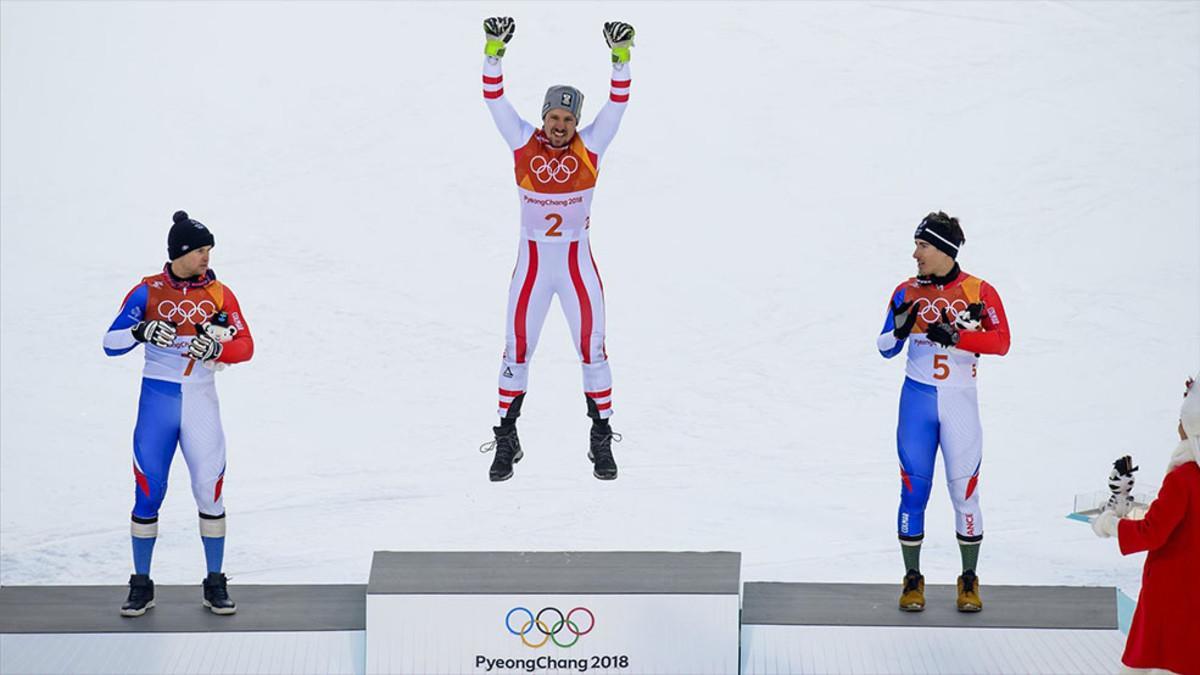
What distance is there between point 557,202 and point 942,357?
2028 millimetres

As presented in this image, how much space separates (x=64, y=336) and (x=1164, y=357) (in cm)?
790

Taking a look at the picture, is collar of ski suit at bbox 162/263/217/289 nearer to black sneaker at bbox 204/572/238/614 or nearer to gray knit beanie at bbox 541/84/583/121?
black sneaker at bbox 204/572/238/614

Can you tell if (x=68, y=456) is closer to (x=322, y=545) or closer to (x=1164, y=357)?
(x=322, y=545)

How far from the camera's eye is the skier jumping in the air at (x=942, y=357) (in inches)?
438

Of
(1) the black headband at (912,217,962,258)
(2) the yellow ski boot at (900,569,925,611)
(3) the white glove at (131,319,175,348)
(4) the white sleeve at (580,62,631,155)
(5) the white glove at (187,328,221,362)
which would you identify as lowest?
(2) the yellow ski boot at (900,569,925,611)

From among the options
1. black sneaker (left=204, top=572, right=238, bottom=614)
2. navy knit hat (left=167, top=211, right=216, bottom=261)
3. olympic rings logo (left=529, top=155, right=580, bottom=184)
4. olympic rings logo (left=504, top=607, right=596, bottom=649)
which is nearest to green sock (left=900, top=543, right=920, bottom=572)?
olympic rings logo (left=504, top=607, right=596, bottom=649)

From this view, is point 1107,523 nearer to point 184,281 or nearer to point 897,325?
point 897,325

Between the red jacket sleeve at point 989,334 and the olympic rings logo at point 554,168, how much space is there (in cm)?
205

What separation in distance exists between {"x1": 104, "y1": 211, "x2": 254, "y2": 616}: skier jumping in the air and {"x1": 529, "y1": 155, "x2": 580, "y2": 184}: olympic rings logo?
1621mm

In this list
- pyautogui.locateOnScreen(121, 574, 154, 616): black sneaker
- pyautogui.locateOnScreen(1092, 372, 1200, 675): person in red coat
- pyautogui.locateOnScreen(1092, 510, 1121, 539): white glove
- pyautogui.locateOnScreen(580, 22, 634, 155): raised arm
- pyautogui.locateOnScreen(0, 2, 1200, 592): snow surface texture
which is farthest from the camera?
pyautogui.locateOnScreen(0, 2, 1200, 592): snow surface texture

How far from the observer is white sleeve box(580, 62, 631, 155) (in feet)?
36.3

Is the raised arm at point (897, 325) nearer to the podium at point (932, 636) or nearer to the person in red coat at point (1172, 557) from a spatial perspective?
the podium at point (932, 636)

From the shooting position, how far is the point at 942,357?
11219mm

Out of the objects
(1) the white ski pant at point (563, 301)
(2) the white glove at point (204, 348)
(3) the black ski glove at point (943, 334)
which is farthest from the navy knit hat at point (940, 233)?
(2) the white glove at point (204, 348)
